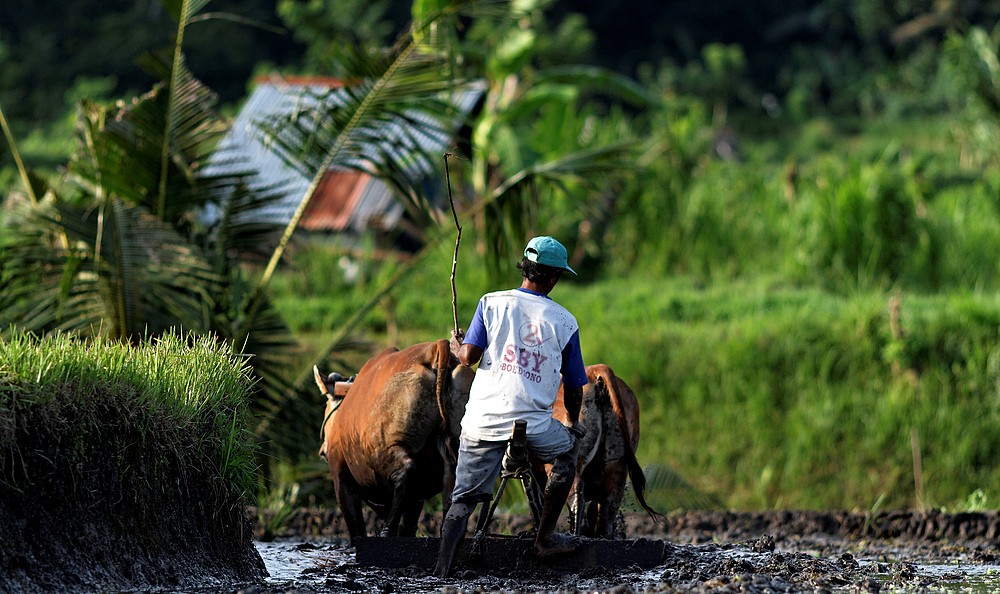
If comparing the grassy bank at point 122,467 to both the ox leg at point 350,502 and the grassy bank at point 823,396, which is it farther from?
the grassy bank at point 823,396

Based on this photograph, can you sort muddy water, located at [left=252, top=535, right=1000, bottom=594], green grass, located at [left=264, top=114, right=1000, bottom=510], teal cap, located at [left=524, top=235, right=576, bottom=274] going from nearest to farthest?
muddy water, located at [left=252, top=535, right=1000, bottom=594]
teal cap, located at [left=524, top=235, right=576, bottom=274]
green grass, located at [left=264, top=114, right=1000, bottom=510]

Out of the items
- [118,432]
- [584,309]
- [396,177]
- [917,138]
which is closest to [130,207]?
[396,177]

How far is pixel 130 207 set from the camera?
7.45 metres

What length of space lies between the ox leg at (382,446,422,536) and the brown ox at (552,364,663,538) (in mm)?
779

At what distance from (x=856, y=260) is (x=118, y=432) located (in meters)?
10.1

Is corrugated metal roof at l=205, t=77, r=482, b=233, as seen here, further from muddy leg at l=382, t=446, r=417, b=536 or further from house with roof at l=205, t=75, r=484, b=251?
muddy leg at l=382, t=446, r=417, b=536

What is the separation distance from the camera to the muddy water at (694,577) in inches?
163

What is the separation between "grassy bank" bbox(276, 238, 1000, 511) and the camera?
31.4ft

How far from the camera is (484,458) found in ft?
14.4

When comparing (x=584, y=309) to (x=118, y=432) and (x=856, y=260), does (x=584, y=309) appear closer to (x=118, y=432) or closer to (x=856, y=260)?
(x=856, y=260)

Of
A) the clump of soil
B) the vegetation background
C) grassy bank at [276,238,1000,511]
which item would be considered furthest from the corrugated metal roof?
the clump of soil

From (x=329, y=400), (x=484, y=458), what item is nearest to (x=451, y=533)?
(x=484, y=458)

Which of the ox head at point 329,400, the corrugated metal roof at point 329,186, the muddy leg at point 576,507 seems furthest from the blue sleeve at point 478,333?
the corrugated metal roof at point 329,186

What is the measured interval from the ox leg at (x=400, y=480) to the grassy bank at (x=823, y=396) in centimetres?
543
